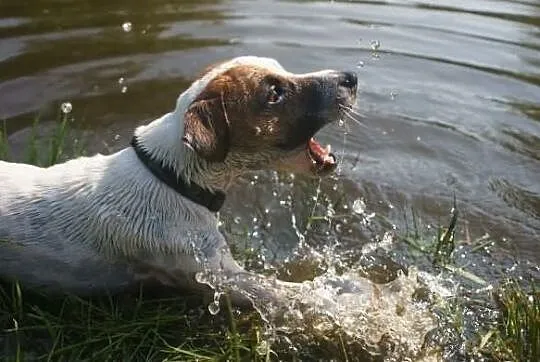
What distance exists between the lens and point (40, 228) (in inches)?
186

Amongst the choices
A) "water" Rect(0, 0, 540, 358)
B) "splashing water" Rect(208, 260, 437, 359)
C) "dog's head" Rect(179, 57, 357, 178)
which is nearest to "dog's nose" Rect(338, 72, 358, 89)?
"dog's head" Rect(179, 57, 357, 178)

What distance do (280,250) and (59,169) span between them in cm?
162

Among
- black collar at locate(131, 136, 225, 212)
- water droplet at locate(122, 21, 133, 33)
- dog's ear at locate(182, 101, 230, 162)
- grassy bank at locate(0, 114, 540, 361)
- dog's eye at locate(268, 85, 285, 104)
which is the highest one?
dog's eye at locate(268, 85, 285, 104)

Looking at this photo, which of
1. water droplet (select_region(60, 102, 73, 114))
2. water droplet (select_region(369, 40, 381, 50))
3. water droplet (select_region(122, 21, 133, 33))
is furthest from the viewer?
water droplet (select_region(122, 21, 133, 33))

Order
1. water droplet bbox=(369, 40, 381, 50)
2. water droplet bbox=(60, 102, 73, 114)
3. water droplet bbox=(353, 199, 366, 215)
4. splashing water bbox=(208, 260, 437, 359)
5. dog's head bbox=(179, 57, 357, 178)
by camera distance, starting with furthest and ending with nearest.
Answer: water droplet bbox=(369, 40, 381, 50) < water droplet bbox=(60, 102, 73, 114) < water droplet bbox=(353, 199, 366, 215) < splashing water bbox=(208, 260, 437, 359) < dog's head bbox=(179, 57, 357, 178)

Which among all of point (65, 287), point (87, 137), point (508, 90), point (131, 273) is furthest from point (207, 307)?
point (508, 90)

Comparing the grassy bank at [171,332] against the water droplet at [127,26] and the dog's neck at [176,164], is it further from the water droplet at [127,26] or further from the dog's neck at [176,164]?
the water droplet at [127,26]

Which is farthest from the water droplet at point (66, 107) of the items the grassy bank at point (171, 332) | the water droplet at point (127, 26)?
the grassy bank at point (171, 332)

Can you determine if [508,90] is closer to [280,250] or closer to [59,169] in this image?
[280,250]

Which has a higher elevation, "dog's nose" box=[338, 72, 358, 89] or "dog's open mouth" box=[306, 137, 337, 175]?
"dog's nose" box=[338, 72, 358, 89]

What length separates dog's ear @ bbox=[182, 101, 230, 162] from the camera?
4.29 meters

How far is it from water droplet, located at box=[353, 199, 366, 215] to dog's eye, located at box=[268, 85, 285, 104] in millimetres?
1751

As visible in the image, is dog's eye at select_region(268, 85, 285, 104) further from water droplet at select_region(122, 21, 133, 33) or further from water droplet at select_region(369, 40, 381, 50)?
water droplet at select_region(122, 21, 133, 33)

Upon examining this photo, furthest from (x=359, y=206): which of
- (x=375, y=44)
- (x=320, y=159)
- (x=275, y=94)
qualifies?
(x=375, y=44)
